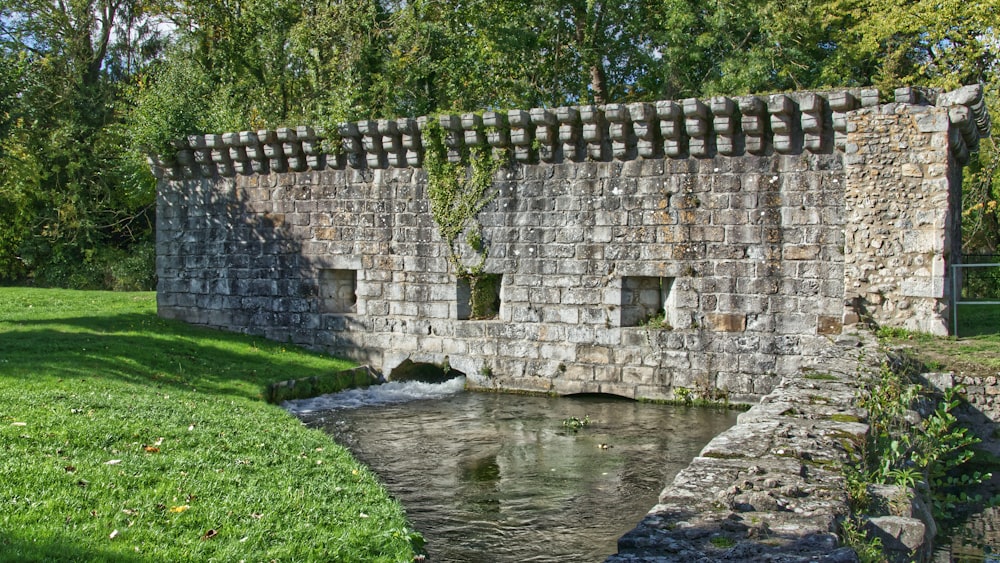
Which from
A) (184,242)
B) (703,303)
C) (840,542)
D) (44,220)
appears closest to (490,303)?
(703,303)

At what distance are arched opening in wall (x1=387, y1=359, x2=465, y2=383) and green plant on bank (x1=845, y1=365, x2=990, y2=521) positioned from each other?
780cm

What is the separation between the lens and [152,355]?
40.3 feet

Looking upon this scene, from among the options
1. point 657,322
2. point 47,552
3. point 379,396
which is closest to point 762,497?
point 47,552

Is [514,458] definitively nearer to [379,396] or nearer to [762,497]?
[379,396]

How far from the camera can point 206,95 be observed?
21125 mm

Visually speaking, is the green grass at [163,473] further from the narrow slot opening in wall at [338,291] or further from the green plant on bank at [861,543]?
the narrow slot opening in wall at [338,291]

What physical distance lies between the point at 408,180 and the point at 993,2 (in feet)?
40.2

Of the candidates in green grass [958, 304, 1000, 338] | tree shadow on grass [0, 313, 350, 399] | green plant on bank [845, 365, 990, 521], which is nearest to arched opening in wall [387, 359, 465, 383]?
tree shadow on grass [0, 313, 350, 399]

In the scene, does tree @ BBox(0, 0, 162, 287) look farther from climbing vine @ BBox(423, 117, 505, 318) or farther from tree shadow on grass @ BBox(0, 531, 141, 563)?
tree shadow on grass @ BBox(0, 531, 141, 563)

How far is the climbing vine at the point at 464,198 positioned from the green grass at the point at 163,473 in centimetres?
343

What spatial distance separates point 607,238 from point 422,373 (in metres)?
3.95

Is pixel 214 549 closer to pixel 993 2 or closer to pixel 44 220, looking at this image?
pixel 993 2

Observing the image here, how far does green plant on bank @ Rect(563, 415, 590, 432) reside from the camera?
10.8 metres

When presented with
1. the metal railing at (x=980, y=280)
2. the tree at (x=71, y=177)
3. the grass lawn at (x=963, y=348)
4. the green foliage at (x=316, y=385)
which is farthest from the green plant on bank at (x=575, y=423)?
the tree at (x=71, y=177)
